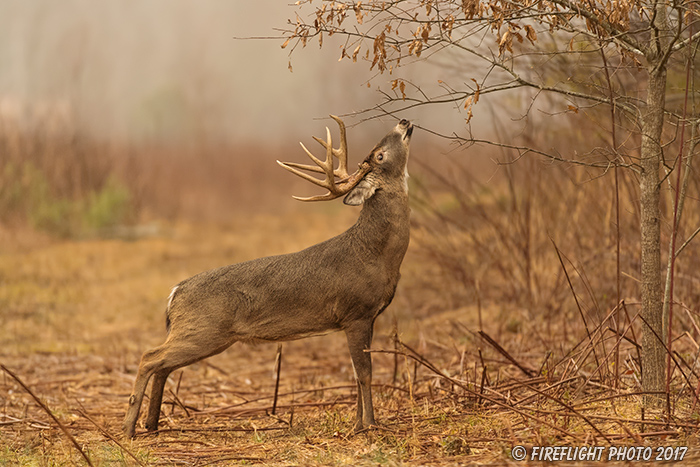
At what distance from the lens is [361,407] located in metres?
4.69

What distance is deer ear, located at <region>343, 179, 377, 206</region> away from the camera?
463 cm

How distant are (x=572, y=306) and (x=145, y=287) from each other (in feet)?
27.2

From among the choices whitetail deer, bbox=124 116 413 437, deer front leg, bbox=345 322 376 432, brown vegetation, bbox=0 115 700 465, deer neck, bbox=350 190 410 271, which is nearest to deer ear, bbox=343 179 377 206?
whitetail deer, bbox=124 116 413 437

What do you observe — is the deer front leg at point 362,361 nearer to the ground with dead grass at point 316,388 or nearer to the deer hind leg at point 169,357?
the ground with dead grass at point 316,388

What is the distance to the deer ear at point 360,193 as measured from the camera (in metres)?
4.63

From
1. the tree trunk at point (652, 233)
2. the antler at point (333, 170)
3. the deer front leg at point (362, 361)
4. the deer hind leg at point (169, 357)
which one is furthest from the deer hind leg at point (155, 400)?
the tree trunk at point (652, 233)

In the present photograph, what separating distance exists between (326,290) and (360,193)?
0.67 meters

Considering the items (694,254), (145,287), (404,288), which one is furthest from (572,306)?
(145,287)

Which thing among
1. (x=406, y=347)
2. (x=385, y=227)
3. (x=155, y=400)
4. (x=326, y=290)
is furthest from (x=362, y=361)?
(x=155, y=400)

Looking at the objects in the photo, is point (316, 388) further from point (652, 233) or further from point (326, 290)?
point (652, 233)

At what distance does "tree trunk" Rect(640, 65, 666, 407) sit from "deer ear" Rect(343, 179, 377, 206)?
66.0 inches

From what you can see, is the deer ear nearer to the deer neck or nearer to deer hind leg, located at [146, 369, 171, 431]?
the deer neck

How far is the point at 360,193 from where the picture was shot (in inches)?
184

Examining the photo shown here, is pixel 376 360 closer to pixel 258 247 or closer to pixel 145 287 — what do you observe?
pixel 145 287
